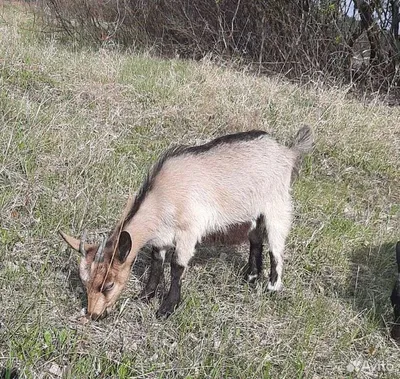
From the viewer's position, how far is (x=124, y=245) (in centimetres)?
352

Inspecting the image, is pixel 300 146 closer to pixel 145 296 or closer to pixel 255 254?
pixel 255 254

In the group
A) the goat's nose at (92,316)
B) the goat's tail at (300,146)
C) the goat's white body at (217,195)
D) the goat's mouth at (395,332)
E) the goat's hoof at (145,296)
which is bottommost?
the goat's hoof at (145,296)

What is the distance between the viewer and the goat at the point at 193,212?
11.7ft

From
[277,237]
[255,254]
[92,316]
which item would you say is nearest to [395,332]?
[277,237]

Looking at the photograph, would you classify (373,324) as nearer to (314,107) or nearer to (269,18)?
(314,107)

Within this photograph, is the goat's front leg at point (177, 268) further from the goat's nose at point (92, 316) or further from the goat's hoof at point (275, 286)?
the goat's hoof at point (275, 286)

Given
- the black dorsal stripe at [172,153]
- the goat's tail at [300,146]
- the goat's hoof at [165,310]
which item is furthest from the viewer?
the goat's tail at [300,146]

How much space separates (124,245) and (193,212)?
678 mm

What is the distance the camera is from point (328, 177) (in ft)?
22.5

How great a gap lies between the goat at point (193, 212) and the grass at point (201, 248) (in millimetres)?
281

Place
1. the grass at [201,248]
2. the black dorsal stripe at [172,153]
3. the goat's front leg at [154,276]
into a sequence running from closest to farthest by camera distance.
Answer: the grass at [201,248] → the black dorsal stripe at [172,153] → the goat's front leg at [154,276]

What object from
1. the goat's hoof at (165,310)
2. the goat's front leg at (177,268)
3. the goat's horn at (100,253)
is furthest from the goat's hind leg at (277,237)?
the goat's horn at (100,253)

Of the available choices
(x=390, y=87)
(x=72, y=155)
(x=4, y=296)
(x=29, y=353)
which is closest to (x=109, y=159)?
(x=72, y=155)

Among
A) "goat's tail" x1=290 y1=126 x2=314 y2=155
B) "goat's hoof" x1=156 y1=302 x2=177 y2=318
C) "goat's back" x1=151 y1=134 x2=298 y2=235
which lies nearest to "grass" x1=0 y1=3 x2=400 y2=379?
"goat's hoof" x1=156 y1=302 x2=177 y2=318
